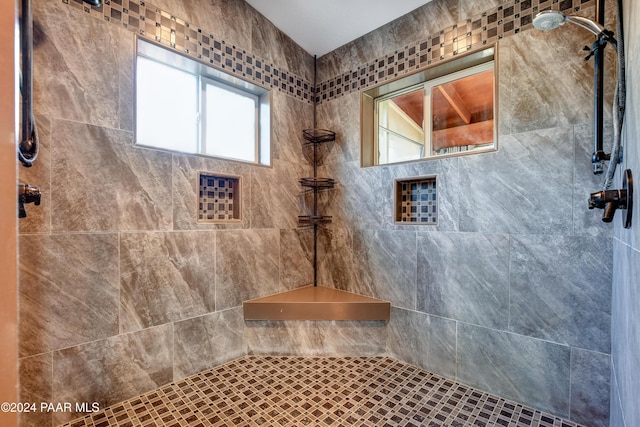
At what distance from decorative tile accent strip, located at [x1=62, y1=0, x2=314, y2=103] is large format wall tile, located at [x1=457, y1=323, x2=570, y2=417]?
226 cm

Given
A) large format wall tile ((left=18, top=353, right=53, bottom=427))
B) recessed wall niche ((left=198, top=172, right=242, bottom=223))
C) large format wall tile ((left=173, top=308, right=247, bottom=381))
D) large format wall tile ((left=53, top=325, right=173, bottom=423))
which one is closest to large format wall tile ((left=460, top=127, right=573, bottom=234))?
recessed wall niche ((left=198, top=172, right=242, bottom=223))

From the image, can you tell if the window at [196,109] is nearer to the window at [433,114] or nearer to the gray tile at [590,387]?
the window at [433,114]

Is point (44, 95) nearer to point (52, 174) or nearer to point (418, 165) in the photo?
point (52, 174)

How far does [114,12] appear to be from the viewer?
1641mm

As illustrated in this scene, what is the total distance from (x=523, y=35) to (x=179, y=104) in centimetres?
216

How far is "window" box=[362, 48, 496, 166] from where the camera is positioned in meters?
1.96

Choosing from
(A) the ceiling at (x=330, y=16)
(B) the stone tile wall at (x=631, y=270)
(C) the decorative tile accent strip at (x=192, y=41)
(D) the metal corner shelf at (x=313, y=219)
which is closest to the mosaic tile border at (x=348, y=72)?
(C) the decorative tile accent strip at (x=192, y=41)

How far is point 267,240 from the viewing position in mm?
2367

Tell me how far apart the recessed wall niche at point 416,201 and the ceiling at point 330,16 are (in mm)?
1215

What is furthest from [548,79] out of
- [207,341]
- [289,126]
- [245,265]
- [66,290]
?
[66,290]

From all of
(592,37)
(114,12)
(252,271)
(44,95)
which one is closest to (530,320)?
(592,37)

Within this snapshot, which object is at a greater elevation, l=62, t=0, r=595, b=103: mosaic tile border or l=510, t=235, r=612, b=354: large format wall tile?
l=62, t=0, r=595, b=103: mosaic tile border

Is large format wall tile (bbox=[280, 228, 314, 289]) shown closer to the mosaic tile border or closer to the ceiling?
the mosaic tile border

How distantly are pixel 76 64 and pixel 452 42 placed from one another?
7.09ft
